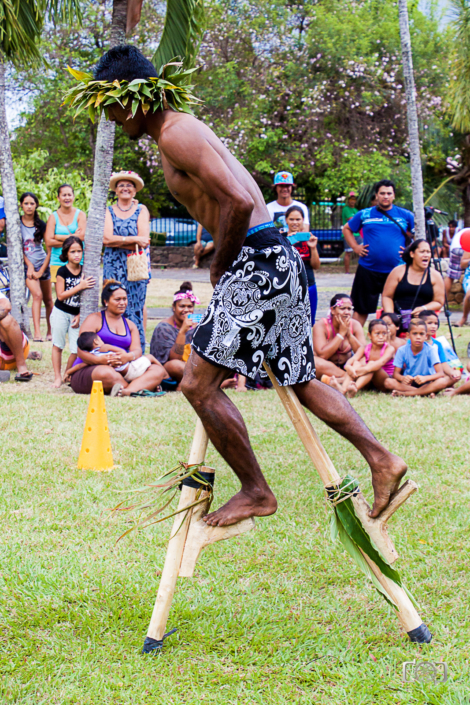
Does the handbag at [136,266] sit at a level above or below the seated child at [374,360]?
above

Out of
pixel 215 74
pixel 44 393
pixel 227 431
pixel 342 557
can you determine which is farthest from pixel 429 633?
pixel 215 74

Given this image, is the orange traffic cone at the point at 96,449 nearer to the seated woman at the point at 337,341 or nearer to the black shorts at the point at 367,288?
the seated woman at the point at 337,341

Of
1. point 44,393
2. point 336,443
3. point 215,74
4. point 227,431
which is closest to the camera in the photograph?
point 227,431

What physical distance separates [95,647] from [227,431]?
105 centimetres

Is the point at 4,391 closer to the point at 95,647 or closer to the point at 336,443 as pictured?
the point at 336,443

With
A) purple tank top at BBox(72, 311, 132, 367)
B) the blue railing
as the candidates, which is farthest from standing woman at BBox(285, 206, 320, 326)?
the blue railing

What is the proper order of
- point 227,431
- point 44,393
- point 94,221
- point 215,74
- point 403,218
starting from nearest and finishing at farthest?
point 227,431
point 44,393
point 94,221
point 403,218
point 215,74

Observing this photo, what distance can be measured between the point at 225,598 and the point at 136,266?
231 inches

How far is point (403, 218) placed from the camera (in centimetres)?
926

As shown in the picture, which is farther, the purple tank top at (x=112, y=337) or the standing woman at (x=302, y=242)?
the standing woman at (x=302, y=242)

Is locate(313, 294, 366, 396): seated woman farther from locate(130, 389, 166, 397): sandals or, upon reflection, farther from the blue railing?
the blue railing

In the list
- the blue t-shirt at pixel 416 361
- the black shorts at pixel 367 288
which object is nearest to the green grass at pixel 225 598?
the blue t-shirt at pixel 416 361
